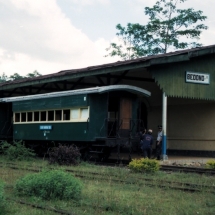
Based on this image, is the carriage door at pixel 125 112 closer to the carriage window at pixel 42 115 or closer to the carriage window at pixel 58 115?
the carriage window at pixel 58 115

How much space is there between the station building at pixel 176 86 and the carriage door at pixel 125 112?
0.16 metres

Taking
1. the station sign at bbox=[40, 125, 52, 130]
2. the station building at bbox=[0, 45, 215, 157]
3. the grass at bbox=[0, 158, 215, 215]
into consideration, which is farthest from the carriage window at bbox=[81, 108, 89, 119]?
the grass at bbox=[0, 158, 215, 215]

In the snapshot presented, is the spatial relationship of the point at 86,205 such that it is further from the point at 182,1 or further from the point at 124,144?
the point at 182,1

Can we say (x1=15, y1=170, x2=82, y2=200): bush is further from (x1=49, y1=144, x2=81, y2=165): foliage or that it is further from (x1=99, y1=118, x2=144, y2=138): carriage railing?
(x1=99, y1=118, x2=144, y2=138): carriage railing

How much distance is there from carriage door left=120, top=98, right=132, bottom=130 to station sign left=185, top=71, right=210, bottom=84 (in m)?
3.48

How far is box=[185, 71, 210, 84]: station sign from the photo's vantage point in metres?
21.5

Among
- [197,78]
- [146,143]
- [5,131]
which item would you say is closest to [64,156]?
[146,143]

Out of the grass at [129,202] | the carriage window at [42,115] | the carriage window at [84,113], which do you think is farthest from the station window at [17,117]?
the grass at [129,202]

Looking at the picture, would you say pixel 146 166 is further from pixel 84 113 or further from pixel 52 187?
pixel 52 187

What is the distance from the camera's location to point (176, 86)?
20969 millimetres

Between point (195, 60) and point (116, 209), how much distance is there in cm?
1471

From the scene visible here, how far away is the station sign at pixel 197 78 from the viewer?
2155 centimetres

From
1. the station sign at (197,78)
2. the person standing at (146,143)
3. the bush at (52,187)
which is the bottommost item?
Result: the bush at (52,187)

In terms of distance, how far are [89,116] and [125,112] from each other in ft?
6.24
